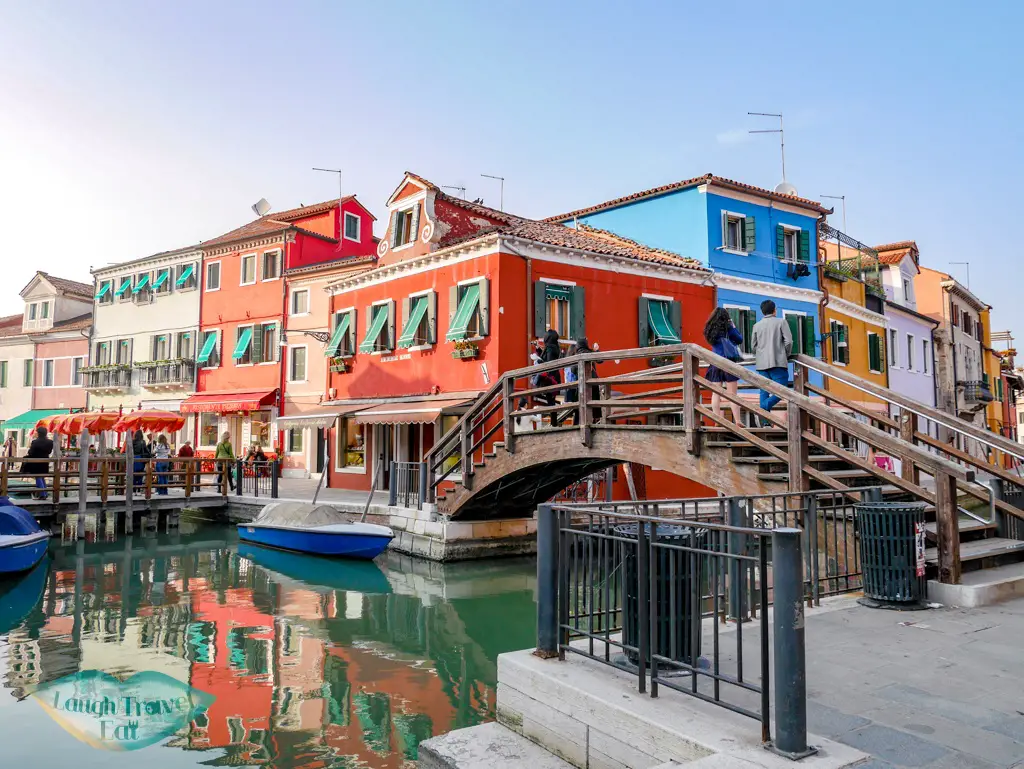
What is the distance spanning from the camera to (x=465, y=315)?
59.8ft

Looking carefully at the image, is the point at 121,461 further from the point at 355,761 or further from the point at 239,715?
the point at 355,761

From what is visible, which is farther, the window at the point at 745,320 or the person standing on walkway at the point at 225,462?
the window at the point at 745,320

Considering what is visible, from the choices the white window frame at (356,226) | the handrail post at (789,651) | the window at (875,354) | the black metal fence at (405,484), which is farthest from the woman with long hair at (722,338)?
the white window frame at (356,226)

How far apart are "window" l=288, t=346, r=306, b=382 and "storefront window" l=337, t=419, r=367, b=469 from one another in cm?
409

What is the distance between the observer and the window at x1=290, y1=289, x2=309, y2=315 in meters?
26.1

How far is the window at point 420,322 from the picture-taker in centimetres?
1952

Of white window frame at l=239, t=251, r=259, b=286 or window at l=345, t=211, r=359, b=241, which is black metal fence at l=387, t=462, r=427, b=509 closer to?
white window frame at l=239, t=251, r=259, b=286

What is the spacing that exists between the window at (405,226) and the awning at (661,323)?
6.60 meters

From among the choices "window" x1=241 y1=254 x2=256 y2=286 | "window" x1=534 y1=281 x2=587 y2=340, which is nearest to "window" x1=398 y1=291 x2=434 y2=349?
"window" x1=534 y1=281 x2=587 y2=340

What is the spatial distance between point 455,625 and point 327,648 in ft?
6.24

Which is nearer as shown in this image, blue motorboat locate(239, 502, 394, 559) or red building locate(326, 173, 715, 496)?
blue motorboat locate(239, 502, 394, 559)

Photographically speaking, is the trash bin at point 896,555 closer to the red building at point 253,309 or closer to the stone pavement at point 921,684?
the stone pavement at point 921,684

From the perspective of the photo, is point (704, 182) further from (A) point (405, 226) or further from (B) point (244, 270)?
(B) point (244, 270)

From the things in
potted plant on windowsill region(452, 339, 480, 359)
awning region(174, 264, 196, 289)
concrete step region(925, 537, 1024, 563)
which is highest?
awning region(174, 264, 196, 289)
